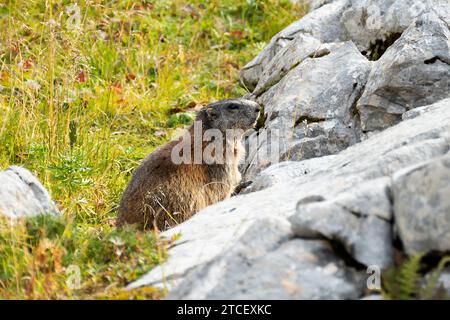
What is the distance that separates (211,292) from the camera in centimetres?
397

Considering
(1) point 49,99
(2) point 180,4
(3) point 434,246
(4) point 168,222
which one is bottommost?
(4) point 168,222

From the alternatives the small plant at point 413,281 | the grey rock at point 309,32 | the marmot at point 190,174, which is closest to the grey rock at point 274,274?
the small plant at point 413,281

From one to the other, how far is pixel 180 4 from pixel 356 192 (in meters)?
8.36

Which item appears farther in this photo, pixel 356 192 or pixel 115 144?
pixel 115 144

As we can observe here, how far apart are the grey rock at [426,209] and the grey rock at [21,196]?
2.59 meters

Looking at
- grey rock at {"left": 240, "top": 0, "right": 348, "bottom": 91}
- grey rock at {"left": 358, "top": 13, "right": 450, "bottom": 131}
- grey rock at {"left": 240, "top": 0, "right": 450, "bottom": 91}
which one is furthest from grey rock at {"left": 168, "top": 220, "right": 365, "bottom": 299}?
grey rock at {"left": 240, "top": 0, "right": 348, "bottom": 91}

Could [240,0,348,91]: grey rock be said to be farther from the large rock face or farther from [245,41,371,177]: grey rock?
[245,41,371,177]: grey rock

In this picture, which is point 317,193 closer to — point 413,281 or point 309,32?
point 413,281

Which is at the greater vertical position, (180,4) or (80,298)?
(180,4)

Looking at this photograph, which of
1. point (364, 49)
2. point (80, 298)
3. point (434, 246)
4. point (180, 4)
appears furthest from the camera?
point (180, 4)

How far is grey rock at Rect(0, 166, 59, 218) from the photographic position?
17.6 feet

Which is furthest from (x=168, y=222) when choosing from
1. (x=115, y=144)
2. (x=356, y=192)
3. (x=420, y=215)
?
(x=420, y=215)

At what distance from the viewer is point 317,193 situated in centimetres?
477

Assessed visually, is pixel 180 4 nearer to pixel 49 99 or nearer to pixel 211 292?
pixel 49 99
